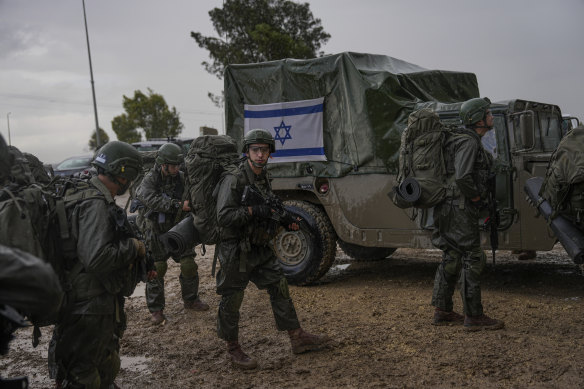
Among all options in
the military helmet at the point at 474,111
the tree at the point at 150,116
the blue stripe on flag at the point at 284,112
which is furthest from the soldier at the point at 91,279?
the tree at the point at 150,116

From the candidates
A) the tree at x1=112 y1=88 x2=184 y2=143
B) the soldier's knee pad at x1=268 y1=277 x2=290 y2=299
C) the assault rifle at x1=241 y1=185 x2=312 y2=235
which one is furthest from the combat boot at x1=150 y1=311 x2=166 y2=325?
the tree at x1=112 y1=88 x2=184 y2=143

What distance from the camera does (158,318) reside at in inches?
225

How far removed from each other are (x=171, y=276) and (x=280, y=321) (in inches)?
156

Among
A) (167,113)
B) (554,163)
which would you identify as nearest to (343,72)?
(554,163)

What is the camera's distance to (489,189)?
488cm

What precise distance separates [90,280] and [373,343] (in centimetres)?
243

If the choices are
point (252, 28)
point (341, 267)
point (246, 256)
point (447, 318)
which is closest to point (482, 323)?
point (447, 318)

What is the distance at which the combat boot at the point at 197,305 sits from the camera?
6000 millimetres

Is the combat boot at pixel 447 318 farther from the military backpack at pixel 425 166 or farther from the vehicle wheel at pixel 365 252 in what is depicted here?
the vehicle wheel at pixel 365 252

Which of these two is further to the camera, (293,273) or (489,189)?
(293,273)

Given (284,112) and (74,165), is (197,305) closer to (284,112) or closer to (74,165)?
(284,112)

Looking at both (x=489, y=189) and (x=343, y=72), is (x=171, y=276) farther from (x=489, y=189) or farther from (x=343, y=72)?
(x=489, y=189)

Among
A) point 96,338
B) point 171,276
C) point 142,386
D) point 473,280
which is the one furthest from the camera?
point 171,276

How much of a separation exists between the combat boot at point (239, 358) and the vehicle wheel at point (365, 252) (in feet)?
12.1
